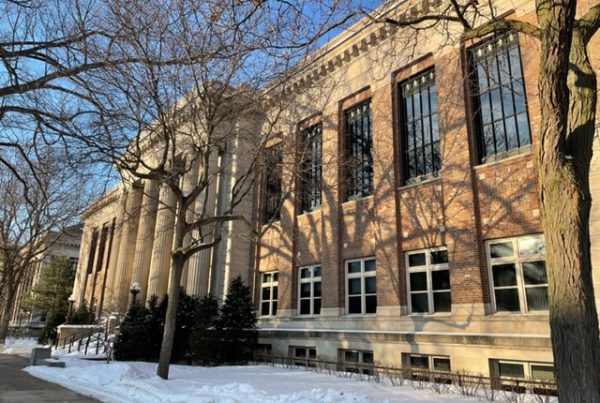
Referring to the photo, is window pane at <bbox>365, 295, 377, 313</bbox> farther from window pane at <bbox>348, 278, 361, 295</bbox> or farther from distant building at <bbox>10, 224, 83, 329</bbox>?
distant building at <bbox>10, 224, 83, 329</bbox>

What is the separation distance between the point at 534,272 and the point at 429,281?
3.46m

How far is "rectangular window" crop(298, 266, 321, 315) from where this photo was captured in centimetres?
1928

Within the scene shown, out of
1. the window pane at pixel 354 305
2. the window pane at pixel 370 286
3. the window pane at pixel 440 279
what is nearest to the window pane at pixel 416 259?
the window pane at pixel 440 279

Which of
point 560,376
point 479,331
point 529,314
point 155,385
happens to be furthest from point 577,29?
point 155,385

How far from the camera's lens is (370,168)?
18.6 m

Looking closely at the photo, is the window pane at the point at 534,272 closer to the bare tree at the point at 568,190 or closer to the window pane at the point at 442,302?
the window pane at the point at 442,302

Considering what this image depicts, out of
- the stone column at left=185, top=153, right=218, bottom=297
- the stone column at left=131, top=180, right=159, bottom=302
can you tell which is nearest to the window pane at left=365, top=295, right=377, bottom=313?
the stone column at left=185, top=153, right=218, bottom=297

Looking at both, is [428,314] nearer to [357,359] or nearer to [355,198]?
[357,359]

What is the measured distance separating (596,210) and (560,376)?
8.13m

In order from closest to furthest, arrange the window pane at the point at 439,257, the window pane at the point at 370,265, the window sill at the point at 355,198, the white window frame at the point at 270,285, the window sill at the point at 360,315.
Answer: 1. the window pane at the point at 439,257
2. the window sill at the point at 360,315
3. the window pane at the point at 370,265
4. the window sill at the point at 355,198
5. the white window frame at the point at 270,285

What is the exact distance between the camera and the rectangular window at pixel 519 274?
1230cm

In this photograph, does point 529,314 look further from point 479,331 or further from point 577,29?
point 577,29

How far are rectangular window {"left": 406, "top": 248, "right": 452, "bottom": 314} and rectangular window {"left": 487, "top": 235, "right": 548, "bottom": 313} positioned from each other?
163 centimetres

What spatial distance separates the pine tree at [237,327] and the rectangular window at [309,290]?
243 centimetres
